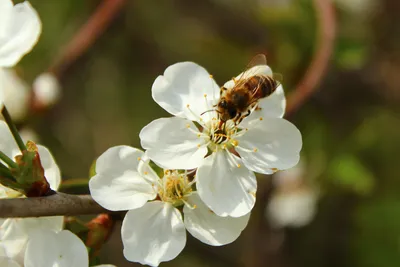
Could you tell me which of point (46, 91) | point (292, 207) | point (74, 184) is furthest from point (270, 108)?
point (292, 207)

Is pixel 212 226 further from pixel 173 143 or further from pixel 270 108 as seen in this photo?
pixel 270 108

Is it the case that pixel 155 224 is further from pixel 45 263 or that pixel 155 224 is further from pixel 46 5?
pixel 46 5

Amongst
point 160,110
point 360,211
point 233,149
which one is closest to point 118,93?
point 160,110

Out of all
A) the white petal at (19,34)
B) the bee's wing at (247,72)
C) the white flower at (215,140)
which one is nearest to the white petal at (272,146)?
the white flower at (215,140)

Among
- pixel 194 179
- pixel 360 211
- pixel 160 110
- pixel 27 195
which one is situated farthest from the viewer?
pixel 160 110

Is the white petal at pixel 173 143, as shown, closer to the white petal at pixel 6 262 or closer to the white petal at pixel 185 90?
the white petal at pixel 185 90

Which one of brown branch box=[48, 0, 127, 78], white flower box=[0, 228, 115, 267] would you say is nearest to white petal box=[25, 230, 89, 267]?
white flower box=[0, 228, 115, 267]
